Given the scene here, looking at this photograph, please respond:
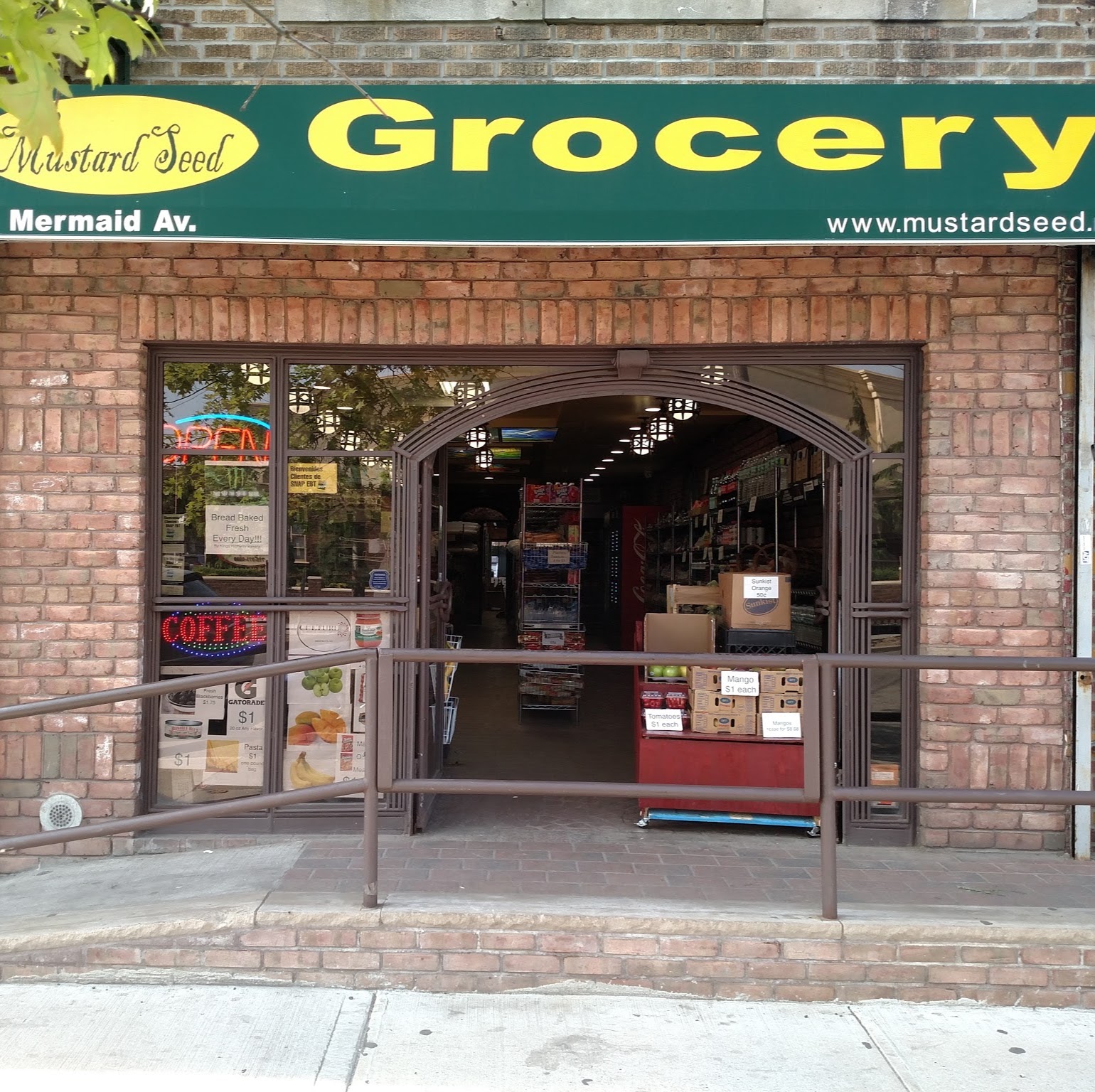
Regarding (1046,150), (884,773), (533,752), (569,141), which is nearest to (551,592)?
(533,752)

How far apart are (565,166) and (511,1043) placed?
3.92 m

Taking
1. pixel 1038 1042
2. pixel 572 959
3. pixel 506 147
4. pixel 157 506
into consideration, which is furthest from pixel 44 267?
pixel 1038 1042

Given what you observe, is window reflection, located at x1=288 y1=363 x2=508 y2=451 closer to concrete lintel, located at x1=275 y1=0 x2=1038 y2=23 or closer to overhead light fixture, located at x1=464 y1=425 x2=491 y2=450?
concrete lintel, located at x1=275 y1=0 x2=1038 y2=23

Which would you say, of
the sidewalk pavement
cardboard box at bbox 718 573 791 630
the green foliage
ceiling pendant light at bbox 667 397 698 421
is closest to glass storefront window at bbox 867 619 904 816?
cardboard box at bbox 718 573 791 630

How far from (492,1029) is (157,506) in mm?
3443

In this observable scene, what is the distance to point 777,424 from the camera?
5445mm

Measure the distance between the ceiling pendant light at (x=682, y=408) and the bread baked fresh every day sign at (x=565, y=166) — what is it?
5.42 m

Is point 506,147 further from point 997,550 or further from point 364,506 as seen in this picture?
point 997,550

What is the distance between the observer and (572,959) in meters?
3.93

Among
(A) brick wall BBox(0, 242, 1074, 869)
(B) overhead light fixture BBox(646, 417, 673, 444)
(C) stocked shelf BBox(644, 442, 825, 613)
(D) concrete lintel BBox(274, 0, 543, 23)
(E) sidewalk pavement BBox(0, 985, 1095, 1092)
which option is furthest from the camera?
(B) overhead light fixture BBox(646, 417, 673, 444)

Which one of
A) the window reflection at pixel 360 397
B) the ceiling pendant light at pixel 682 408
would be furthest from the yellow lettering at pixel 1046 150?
the ceiling pendant light at pixel 682 408

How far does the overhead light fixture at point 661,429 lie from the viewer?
1198 cm

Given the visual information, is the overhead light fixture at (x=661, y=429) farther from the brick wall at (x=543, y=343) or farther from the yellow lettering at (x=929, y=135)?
the yellow lettering at (x=929, y=135)

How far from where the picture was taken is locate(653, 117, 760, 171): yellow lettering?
4758 mm
